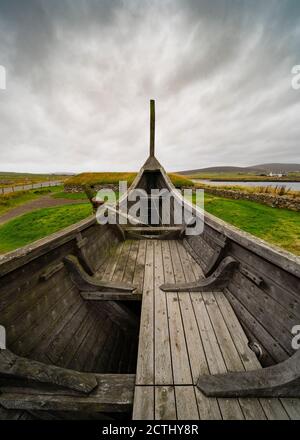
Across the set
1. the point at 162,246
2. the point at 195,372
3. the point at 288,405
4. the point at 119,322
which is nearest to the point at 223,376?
the point at 195,372

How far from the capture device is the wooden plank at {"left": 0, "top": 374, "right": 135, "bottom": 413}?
4.96 ft

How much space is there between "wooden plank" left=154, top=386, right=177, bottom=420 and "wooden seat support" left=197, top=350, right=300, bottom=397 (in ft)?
0.81

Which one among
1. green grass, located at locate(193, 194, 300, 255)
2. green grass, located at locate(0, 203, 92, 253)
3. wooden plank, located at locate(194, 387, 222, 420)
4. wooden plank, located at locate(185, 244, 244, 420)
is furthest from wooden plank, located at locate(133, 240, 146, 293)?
green grass, located at locate(0, 203, 92, 253)

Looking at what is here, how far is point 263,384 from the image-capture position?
1498 mm

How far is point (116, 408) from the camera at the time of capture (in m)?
1.52

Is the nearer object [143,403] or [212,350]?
[143,403]

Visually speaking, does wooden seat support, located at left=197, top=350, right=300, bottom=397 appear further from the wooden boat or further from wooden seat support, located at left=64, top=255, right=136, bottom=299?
wooden seat support, located at left=64, top=255, right=136, bottom=299

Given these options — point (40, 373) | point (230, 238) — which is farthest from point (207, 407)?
point (230, 238)

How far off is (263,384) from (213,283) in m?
1.36

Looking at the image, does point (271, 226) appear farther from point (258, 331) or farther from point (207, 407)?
point (207, 407)

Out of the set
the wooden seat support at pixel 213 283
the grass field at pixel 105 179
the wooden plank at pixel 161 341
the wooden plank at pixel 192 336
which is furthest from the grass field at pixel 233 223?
the grass field at pixel 105 179

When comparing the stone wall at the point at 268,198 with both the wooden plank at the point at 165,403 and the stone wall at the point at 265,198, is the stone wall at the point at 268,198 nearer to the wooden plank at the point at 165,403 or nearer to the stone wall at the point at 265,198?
the stone wall at the point at 265,198
